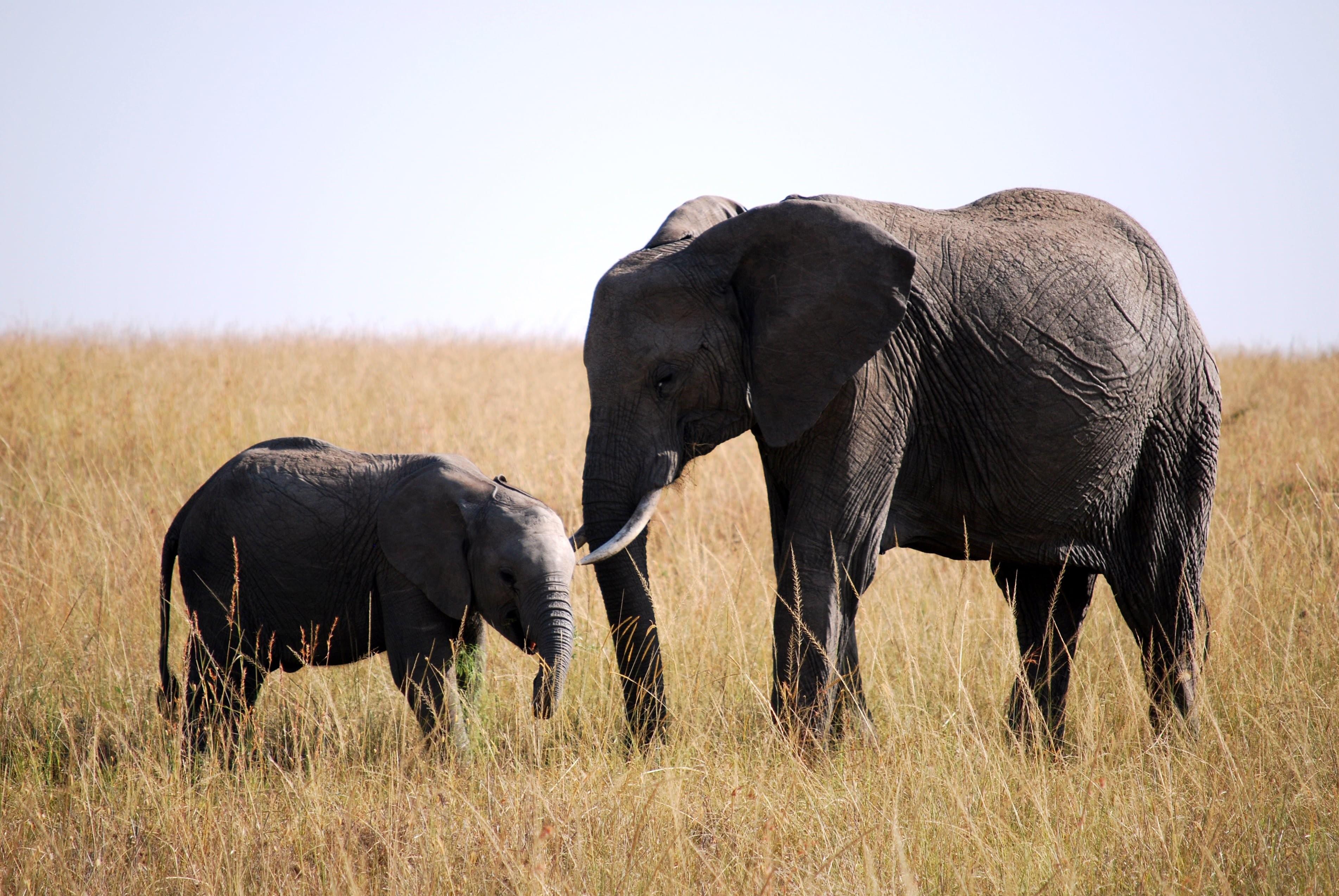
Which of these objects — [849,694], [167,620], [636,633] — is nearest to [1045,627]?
[849,694]

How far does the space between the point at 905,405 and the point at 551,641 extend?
1.51 metres

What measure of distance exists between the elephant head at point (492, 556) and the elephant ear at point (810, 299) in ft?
2.85

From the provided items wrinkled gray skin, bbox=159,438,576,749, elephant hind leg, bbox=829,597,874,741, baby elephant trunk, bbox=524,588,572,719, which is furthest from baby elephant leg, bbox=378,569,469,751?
elephant hind leg, bbox=829,597,874,741

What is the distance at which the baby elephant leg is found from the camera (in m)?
3.80

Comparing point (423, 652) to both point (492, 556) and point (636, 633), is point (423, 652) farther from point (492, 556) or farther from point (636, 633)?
point (636, 633)

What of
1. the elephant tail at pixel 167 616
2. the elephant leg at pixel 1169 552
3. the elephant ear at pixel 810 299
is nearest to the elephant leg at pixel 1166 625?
the elephant leg at pixel 1169 552

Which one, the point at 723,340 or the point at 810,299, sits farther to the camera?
the point at 723,340

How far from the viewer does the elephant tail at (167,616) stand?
4152mm

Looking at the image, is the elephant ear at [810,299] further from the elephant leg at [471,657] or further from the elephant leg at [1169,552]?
the elephant leg at [1169,552]

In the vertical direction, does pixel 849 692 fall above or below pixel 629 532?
below

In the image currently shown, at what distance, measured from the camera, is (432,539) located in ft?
12.6

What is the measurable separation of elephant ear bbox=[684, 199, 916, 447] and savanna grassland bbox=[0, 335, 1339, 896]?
71 cm

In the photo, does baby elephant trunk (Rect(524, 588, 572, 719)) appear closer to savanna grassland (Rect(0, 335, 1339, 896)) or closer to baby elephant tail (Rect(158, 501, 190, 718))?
savanna grassland (Rect(0, 335, 1339, 896))

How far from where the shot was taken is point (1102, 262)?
407 cm
